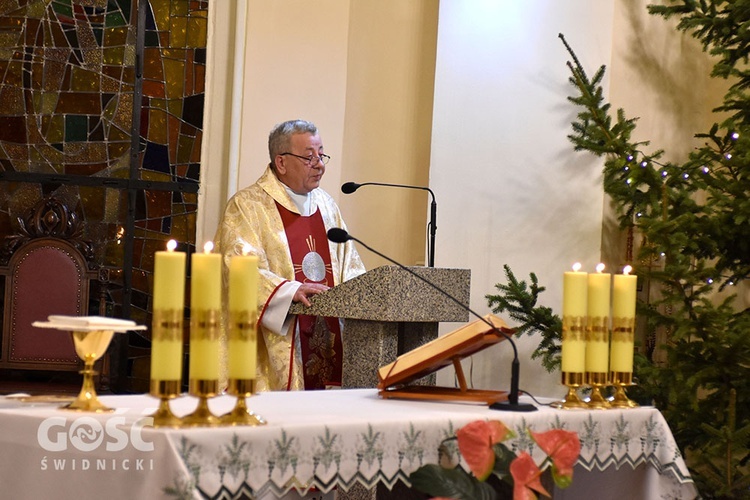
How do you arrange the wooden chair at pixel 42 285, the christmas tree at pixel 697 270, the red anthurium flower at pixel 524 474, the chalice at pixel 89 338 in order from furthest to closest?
the wooden chair at pixel 42 285 < the christmas tree at pixel 697 270 < the chalice at pixel 89 338 < the red anthurium flower at pixel 524 474

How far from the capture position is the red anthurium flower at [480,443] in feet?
6.46

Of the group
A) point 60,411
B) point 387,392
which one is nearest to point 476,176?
point 387,392

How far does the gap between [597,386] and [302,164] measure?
8.94 feet

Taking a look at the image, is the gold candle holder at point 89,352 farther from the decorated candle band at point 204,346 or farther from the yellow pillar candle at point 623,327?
the yellow pillar candle at point 623,327

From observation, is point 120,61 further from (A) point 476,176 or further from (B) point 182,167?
(A) point 476,176

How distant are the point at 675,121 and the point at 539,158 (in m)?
1.00

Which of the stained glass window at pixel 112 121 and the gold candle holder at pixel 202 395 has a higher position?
the stained glass window at pixel 112 121

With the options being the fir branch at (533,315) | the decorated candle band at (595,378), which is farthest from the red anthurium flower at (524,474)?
the fir branch at (533,315)

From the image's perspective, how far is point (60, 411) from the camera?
222 centimetres

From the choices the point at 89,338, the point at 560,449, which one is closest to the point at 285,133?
the point at 89,338

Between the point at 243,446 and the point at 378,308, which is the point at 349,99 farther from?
the point at 243,446

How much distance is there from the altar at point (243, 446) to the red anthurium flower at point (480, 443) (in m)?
0.37

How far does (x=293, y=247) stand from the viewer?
5258mm

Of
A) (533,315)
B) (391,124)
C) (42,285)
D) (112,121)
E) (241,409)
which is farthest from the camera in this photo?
(112,121)
